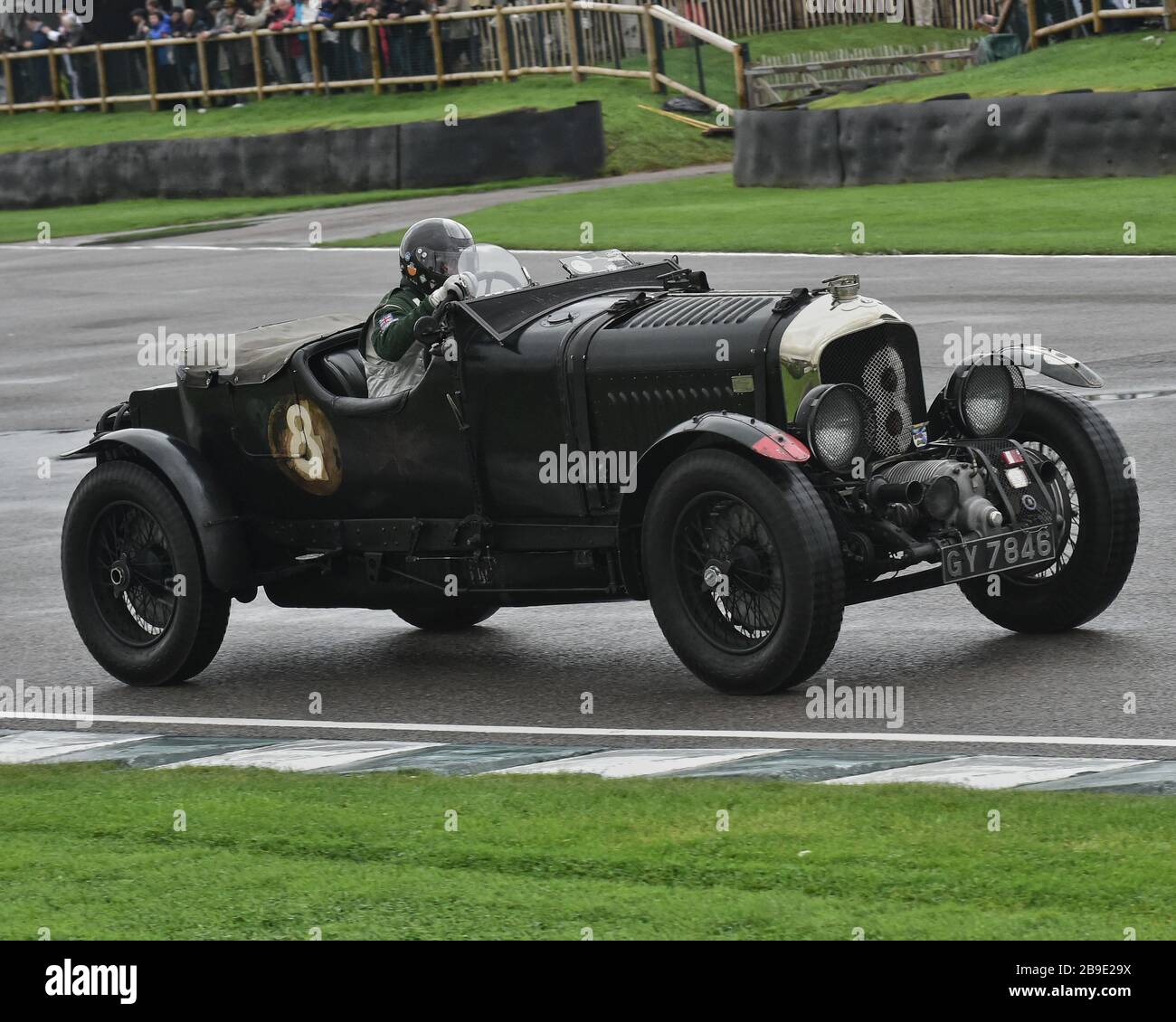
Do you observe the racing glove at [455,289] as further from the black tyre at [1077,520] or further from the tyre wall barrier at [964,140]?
the tyre wall barrier at [964,140]

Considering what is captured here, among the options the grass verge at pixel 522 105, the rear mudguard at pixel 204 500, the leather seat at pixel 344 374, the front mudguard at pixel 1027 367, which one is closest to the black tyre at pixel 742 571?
the front mudguard at pixel 1027 367

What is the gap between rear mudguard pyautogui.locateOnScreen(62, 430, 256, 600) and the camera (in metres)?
9.23

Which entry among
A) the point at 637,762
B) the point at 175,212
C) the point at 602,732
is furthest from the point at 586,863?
the point at 175,212

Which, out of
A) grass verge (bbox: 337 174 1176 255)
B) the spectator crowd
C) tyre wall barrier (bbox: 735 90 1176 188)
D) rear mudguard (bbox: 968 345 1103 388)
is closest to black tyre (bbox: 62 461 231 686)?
rear mudguard (bbox: 968 345 1103 388)

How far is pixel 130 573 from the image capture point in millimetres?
9539

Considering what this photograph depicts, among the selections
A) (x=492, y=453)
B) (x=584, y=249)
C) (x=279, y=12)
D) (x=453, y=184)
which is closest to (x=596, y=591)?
(x=492, y=453)

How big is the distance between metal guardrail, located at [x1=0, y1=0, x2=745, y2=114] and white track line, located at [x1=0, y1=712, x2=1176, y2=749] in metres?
29.0

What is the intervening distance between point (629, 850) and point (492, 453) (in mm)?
2871

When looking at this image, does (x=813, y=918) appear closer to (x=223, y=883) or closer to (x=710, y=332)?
(x=223, y=883)

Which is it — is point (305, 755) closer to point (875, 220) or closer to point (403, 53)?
point (875, 220)

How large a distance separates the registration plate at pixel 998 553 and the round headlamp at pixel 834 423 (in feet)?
1.63

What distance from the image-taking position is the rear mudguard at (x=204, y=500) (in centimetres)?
923

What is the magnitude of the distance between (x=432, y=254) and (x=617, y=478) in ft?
4.24

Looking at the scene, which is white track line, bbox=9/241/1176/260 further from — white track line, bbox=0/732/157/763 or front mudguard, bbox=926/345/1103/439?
white track line, bbox=0/732/157/763
